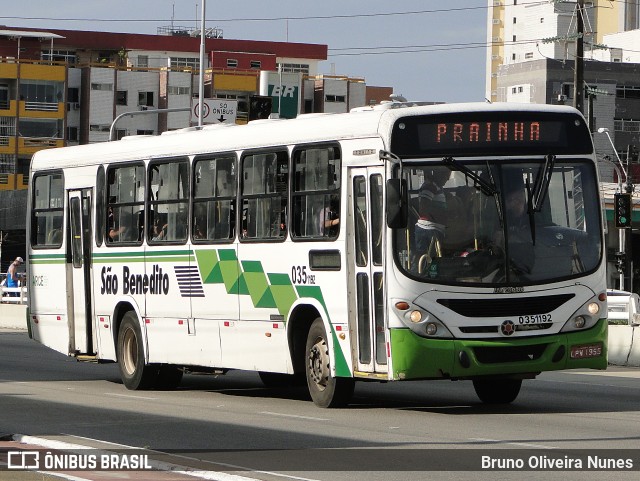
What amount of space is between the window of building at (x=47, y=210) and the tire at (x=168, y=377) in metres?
3.03

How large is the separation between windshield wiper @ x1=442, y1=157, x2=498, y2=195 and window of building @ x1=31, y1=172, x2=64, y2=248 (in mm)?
8704

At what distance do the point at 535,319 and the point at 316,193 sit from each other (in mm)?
2863

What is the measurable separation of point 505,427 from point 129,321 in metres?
8.20

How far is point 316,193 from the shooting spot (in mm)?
17422

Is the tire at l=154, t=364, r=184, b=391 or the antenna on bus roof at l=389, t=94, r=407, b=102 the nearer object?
the antenna on bus roof at l=389, t=94, r=407, b=102

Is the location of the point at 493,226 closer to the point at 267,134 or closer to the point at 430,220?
the point at 430,220

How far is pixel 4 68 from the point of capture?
110375 millimetres

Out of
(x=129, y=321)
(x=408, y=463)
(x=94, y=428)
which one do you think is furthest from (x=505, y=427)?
(x=129, y=321)

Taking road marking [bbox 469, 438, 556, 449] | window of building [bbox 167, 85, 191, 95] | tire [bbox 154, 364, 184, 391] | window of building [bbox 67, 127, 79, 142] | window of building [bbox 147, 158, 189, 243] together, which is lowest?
tire [bbox 154, 364, 184, 391]

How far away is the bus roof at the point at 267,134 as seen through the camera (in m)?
16.8

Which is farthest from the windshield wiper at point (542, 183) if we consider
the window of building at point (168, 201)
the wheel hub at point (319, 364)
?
the window of building at point (168, 201)

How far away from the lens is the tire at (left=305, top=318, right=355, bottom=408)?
17.2 m

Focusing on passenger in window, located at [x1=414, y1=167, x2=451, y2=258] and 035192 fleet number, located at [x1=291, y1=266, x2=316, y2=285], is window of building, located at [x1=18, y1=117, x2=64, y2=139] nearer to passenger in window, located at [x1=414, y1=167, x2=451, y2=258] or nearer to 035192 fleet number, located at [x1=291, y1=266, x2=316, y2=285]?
035192 fleet number, located at [x1=291, y1=266, x2=316, y2=285]

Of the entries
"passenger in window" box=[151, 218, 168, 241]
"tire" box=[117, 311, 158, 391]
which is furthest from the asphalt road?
"passenger in window" box=[151, 218, 168, 241]
